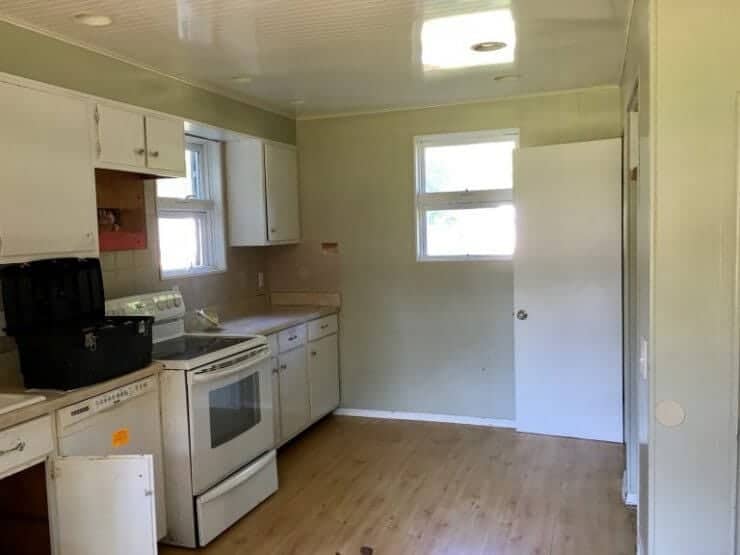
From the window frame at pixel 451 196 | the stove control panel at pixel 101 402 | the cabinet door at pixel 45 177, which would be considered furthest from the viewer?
the window frame at pixel 451 196

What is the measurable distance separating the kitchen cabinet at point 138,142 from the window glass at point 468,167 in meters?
1.92

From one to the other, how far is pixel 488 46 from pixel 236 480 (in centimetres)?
253

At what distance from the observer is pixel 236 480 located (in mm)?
3209

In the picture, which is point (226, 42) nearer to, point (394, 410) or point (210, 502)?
point (210, 502)

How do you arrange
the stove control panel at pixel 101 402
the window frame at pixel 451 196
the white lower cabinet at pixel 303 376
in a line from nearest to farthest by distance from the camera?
the stove control panel at pixel 101 402
the white lower cabinet at pixel 303 376
the window frame at pixel 451 196

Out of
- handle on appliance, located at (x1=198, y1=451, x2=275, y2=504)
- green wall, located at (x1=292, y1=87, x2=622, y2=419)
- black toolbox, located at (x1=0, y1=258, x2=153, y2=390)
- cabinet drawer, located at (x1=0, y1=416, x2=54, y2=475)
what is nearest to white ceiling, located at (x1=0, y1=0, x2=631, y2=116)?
green wall, located at (x1=292, y1=87, x2=622, y2=419)

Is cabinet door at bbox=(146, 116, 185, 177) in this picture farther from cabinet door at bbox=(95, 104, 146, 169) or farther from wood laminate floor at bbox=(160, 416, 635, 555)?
wood laminate floor at bbox=(160, 416, 635, 555)

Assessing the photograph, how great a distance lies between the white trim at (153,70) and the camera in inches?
106

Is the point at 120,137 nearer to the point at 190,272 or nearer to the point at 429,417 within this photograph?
the point at 190,272

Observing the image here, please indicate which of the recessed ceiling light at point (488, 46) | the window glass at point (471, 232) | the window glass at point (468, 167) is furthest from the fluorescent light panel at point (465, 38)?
the window glass at point (471, 232)

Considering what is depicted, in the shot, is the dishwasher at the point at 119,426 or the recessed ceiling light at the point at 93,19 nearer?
the dishwasher at the point at 119,426

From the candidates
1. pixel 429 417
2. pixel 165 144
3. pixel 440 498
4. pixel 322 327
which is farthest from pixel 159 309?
pixel 429 417

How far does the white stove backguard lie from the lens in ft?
10.7

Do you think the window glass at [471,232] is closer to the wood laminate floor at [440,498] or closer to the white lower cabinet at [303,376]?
the white lower cabinet at [303,376]
